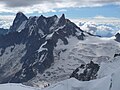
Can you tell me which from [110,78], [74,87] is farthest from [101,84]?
[74,87]

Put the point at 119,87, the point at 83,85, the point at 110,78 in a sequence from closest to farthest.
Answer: the point at 119,87 → the point at 110,78 → the point at 83,85

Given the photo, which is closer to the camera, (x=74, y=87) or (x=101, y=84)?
(x=101, y=84)

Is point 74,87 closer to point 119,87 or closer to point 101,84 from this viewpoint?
point 101,84

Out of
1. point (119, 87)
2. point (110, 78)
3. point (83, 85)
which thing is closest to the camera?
point (119, 87)

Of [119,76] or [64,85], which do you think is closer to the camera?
[119,76]

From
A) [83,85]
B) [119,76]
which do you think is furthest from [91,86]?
[119,76]

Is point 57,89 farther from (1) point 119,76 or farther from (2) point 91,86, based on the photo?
(1) point 119,76

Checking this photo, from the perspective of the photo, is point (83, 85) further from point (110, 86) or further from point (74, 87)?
point (110, 86)
